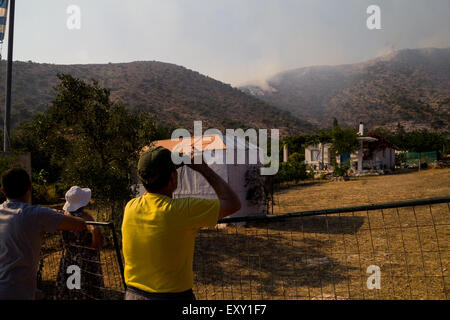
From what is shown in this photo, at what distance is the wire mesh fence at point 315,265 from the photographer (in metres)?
4.93

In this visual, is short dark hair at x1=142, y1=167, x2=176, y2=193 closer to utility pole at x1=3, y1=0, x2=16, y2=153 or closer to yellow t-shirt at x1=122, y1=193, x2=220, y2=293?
yellow t-shirt at x1=122, y1=193, x2=220, y2=293

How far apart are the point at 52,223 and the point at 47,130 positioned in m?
6.24

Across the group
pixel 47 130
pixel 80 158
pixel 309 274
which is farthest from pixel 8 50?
pixel 309 274

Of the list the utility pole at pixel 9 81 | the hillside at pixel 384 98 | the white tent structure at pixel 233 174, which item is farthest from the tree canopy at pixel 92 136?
the hillside at pixel 384 98

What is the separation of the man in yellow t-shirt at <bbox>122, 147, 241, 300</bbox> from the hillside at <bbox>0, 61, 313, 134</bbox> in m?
42.7

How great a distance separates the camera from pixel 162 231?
1608mm

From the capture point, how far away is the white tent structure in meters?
10.4

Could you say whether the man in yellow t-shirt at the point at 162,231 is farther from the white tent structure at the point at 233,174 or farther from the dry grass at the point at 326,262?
the white tent structure at the point at 233,174

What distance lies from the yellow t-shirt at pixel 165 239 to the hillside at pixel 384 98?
249ft

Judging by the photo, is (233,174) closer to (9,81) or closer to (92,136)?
(92,136)

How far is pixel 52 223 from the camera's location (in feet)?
7.24

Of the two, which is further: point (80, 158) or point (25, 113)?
point (25, 113)

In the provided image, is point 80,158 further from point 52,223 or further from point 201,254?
point 52,223

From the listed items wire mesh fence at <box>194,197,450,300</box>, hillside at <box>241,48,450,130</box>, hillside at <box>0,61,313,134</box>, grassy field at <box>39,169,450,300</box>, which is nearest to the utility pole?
grassy field at <box>39,169,450,300</box>
